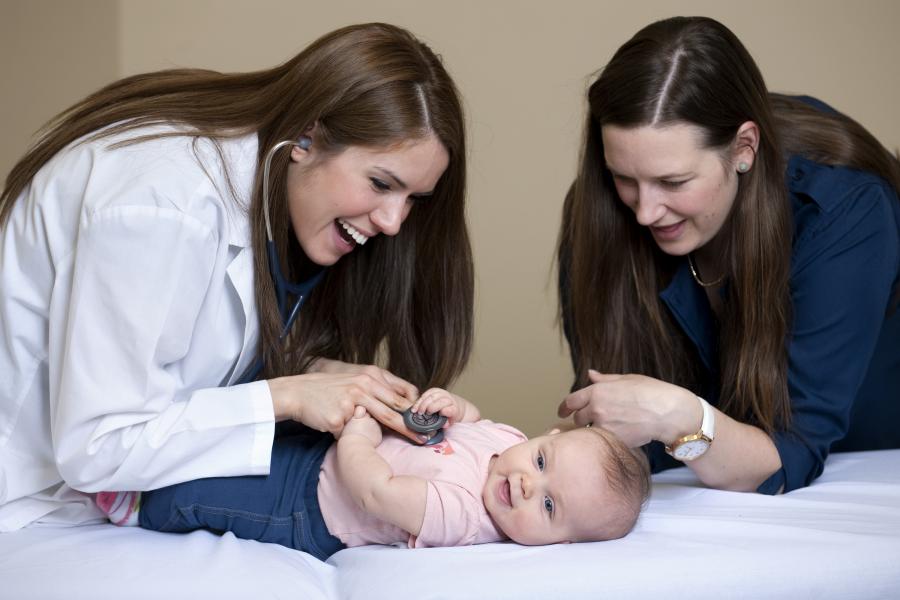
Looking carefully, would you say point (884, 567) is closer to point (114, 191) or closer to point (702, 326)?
point (702, 326)

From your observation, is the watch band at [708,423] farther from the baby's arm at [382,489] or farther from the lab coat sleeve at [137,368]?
the lab coat sleeve at [137,368]

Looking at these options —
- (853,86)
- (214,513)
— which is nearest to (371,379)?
(214,513)

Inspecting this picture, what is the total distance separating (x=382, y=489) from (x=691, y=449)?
62 centimetres

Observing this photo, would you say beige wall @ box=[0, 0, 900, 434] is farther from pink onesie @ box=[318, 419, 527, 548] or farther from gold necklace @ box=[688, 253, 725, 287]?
pink onesie @ box=[318, 419, 527, 548]

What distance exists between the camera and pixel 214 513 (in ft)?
5.90

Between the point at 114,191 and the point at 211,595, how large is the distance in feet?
2.19

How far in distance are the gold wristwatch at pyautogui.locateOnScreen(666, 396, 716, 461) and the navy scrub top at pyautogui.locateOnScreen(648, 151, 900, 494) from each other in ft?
0.71

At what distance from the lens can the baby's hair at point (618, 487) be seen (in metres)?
1.75

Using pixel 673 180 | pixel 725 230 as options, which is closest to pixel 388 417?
pixel 673 180

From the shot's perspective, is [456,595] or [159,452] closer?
[456,595]

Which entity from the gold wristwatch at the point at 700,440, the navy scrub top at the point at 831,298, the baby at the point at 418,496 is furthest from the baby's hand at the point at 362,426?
the navy scrub top at the point at 831,298

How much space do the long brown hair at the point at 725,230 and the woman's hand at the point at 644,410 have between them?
0.25 metres

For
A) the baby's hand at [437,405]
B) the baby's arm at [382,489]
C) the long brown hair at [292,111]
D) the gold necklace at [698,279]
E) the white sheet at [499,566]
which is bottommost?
the white sheet at [499,566]

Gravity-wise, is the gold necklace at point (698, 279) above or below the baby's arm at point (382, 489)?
above
